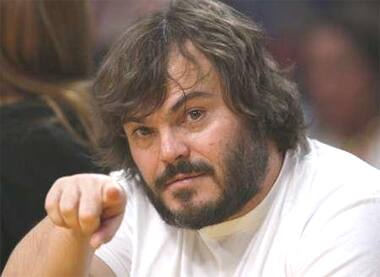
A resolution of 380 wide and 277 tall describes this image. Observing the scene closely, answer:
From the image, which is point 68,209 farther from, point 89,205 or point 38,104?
point 38,104

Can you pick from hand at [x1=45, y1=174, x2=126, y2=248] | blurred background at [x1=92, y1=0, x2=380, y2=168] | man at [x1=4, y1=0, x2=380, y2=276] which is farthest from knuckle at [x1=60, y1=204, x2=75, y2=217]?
blurred background at [x1=92, y1=0, x2=380, y2=168]

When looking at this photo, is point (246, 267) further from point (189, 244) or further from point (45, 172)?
point (45, 172)

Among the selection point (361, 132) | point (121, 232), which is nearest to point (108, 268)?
point (121, 232)

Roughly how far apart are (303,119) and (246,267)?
456 millimetres

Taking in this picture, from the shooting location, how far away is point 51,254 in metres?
1.99

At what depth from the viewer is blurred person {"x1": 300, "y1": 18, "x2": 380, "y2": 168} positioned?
3814 millimetres

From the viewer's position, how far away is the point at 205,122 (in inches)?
78.7

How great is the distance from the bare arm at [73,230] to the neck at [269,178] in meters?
0.36

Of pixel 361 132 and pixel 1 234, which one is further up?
pixel 1 234

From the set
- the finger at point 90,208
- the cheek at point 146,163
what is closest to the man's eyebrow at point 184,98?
the cheek at point 146,163

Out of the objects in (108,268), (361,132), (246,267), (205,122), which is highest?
(205,122)

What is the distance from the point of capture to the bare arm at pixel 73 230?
1700mm

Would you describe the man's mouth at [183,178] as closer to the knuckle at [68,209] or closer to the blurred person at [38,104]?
the knuckle at [68,209]

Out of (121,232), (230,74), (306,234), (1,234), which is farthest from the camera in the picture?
(1,234)
